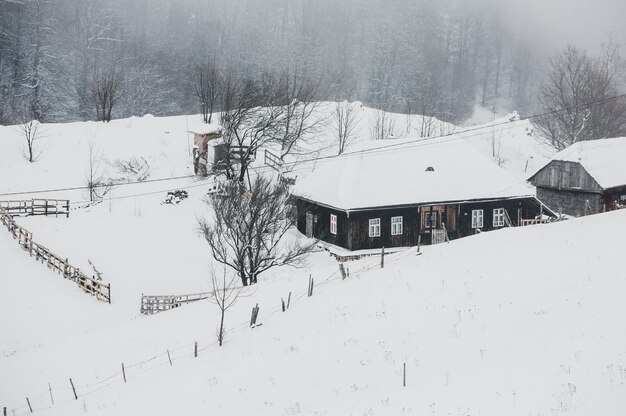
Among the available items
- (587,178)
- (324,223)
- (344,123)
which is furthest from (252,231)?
(344,123)

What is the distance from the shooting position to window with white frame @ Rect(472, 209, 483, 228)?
3988 cm

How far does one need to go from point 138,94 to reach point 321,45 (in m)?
35.8

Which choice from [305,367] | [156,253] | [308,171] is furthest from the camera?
[308,171]

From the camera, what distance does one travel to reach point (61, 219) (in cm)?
3931

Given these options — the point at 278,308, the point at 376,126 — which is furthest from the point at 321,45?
the point at 278,308

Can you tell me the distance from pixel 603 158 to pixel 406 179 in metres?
19.1

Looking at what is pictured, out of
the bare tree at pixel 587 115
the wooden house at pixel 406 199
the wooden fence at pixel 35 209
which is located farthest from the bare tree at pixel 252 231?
the bare tree at pixel 587 115

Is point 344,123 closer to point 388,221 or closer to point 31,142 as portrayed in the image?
point 388,221

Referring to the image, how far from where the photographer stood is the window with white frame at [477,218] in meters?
39.9

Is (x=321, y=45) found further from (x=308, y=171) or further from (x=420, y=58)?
(x=308, y=171)

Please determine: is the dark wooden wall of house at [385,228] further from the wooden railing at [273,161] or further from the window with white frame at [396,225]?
the wooden railing at [273,161]

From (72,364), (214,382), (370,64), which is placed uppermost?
(370,64)

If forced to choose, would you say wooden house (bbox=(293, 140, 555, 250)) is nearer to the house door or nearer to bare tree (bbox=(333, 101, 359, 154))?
the house door

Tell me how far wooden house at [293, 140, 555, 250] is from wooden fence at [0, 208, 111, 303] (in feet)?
46.7
